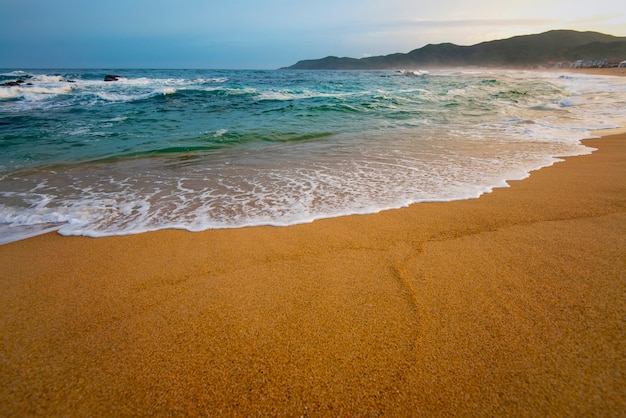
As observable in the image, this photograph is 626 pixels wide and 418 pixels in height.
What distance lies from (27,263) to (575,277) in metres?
4.29

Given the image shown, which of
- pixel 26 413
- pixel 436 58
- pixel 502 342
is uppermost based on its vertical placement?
pixel 436 58

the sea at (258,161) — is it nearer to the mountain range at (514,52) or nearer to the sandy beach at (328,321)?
the sandy beach at (328,321)

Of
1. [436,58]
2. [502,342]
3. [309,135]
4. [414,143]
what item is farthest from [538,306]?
[436,58]

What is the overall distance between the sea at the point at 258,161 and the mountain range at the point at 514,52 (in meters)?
76.2

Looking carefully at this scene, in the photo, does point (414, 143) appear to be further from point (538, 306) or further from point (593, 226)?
point (538, 306)

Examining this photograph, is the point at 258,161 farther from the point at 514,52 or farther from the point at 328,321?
the point at 514,52

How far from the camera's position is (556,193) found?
3709 mm

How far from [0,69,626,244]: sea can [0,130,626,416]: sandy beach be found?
0.80 m

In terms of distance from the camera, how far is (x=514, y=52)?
3907 inches

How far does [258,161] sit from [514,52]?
123 m

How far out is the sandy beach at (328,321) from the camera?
1.40m

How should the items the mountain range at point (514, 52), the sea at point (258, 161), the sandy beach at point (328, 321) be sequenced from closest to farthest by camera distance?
the sandy beach at point (328, 321), the sea at point (258, 161), the mountain range at point (514, 52)

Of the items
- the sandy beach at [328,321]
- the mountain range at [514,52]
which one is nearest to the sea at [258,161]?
the sandy beach at [328,321]

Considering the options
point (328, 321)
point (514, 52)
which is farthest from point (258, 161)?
point (514, 52)
